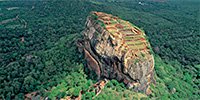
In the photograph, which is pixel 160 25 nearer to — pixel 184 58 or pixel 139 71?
pixel 184 58

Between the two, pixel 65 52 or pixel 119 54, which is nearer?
pixel 119 54

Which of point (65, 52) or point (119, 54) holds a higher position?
point (119, 54)

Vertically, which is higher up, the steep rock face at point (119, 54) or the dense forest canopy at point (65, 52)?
the steep rock face at point (119, 54)

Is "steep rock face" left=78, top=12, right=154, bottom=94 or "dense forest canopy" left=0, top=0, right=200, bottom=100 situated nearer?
"steep rock face" left=78, top=12, right=154, bottom=94

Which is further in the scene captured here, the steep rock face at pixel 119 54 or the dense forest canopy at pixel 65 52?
the dense forest canopy at pixel 65 52

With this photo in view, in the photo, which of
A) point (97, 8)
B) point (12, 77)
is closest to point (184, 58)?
point (12, 77)

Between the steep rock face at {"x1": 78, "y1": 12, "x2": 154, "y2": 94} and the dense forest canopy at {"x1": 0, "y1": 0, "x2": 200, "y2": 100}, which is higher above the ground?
the steep rock face at {"x1": 78, "y1": 12, "x2": 154, "y2": 94}
